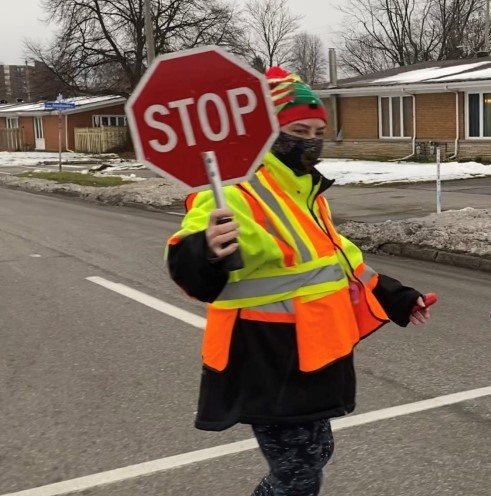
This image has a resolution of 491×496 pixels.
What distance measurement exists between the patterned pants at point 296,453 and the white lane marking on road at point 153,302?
12.8 feet

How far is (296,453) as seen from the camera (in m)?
2.34

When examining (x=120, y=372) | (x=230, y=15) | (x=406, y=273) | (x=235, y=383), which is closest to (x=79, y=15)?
(x=230, y=15)

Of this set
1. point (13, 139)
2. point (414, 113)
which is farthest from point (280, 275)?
point (13, 139)

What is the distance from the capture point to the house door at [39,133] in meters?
49.5

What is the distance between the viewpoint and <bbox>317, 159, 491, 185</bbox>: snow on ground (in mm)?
20641

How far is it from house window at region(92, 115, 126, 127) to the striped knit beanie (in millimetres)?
45883

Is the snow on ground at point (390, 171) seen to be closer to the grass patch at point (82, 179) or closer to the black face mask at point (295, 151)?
the grass patch at point (82, 179)

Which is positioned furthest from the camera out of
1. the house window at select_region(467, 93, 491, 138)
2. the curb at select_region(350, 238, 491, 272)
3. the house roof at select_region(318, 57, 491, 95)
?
the house roof at select_region(318, 57, 491, 95)

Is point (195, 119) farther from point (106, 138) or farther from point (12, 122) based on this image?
point (12, 122)

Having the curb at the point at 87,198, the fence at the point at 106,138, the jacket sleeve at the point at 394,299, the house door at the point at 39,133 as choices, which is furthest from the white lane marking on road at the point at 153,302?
the house door at the point at 39,133

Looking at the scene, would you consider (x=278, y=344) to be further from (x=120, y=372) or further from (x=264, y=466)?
(x=120, y=372)

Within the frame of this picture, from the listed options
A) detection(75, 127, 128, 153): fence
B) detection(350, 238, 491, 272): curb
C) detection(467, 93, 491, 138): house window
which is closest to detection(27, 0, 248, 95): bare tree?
detection(75, 127, 128, 153): fence

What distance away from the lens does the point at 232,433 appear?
158 inches

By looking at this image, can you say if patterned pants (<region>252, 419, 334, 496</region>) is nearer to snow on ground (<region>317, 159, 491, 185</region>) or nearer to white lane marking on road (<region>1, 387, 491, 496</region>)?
white lane marking on road (<region>1, 387, 491, 496</region>)
